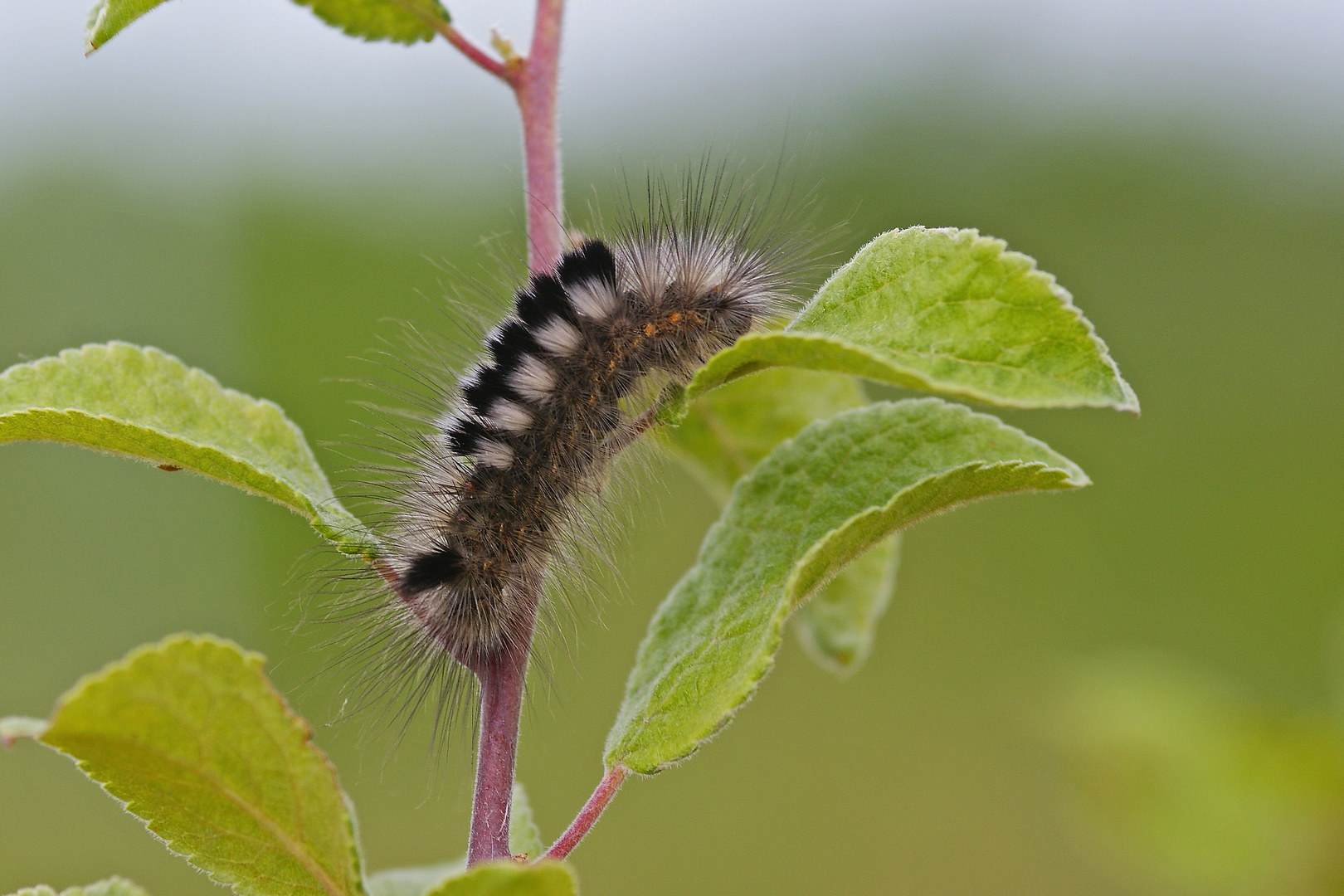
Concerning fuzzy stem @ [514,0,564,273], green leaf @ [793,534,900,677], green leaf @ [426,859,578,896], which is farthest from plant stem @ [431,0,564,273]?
green leaf @ [426,859,578,896]

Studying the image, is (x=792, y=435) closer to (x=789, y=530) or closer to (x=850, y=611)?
(x=850, y=611)

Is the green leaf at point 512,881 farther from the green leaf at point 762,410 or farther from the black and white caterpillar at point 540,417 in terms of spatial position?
the green leaf at point 762,410

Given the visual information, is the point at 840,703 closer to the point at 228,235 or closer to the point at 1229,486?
the point at 1229,486

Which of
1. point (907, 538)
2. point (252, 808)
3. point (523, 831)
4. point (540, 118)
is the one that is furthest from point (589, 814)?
point (907, 538)

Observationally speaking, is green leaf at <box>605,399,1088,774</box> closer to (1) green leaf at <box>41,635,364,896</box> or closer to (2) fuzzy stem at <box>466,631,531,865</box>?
(2) fuzzy stem at <box>466,631,531,865</box>

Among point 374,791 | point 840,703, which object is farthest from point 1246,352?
point 374,791

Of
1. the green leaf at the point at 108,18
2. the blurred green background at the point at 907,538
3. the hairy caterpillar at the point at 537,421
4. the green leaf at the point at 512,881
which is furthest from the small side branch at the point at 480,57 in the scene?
the blurred green background at the point at 907,538
